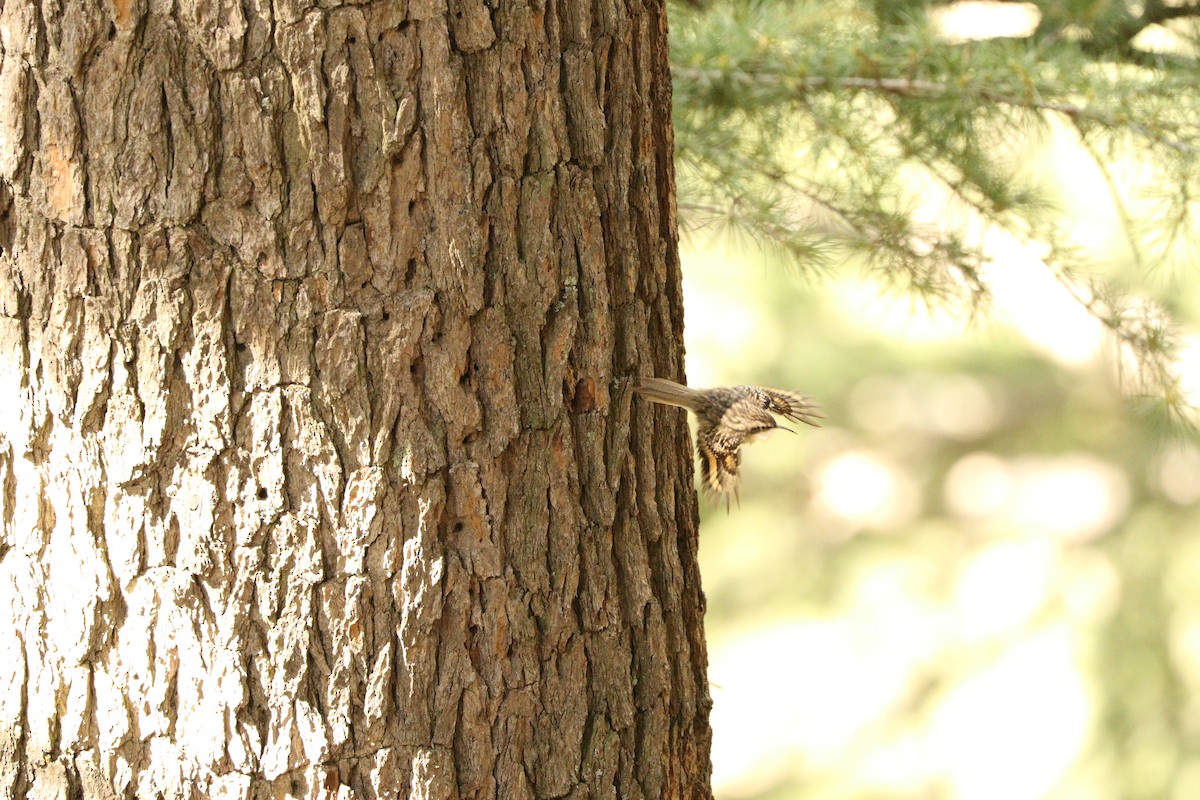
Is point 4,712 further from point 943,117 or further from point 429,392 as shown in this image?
point 943,117

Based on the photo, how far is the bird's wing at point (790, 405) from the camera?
111 cm

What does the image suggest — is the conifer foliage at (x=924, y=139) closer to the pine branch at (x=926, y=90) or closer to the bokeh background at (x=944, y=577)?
the pine branch at (x=926, y=90)

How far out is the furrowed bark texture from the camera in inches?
36.3

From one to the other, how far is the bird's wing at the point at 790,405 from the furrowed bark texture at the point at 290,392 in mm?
223

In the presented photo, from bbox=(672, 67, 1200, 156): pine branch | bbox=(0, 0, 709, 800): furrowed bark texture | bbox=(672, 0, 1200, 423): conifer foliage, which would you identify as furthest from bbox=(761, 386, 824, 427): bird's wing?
bbox=(672, 67, 1200, 156): pine branch

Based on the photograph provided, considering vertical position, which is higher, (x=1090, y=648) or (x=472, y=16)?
(x=472, y=16)

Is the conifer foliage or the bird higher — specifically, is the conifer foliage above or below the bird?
above

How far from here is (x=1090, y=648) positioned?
495 cm

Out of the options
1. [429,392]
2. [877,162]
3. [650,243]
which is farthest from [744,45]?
[429,392]

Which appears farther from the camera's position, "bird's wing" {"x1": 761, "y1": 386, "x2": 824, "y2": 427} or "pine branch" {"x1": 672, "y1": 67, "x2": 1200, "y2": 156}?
"pine branch" {"x1": 672, "y1": 67, "x2": 1200, "y2": 156}

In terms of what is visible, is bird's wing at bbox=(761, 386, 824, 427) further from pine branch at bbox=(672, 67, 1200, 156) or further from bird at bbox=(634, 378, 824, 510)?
pine branch at bbox=(672, 67, 1200, 156)

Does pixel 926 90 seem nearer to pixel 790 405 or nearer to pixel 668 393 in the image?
pixel 790 405

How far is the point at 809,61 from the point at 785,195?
11.2 inches

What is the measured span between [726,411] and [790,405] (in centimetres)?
10
